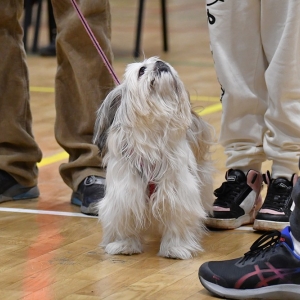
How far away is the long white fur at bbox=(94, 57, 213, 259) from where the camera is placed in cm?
214

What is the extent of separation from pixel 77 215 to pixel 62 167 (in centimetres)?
24

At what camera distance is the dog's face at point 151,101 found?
6.98ft

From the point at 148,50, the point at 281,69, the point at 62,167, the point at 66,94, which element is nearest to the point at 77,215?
the point at 62,167

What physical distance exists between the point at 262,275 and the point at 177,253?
1.23ft

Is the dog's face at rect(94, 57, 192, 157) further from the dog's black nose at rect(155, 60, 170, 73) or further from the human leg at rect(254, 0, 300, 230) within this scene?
the human leg at rect(254, 0, 300, 230)

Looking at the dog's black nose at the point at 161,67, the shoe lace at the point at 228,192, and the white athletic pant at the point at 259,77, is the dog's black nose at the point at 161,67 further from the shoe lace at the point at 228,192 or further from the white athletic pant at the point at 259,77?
the shoe lace at the point at 228,192

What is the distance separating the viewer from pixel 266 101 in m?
2.53

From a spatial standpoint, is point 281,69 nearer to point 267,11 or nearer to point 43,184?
point 267,11

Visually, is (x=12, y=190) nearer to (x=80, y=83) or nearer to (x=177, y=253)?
(x=80, y=83)

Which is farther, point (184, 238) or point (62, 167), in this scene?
point (62, 167)

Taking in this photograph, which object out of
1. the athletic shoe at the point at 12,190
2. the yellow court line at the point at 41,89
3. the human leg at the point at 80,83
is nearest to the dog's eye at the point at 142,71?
the human leg at the point at 80,83

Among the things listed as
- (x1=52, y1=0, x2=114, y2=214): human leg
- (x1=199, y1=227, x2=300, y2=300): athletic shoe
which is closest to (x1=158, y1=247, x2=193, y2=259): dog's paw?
(x1=199, y1=227, x2=300, y2=300): athletic shoe

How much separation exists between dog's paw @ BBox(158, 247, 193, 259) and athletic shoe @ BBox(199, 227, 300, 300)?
0.26 m

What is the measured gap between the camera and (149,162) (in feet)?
7.16
